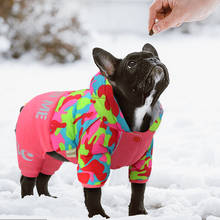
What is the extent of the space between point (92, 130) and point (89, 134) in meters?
0.02

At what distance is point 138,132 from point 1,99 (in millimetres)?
3027

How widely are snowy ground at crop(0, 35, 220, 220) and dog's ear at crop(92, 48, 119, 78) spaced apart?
0.53 metres

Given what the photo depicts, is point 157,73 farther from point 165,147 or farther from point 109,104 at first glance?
point 165,147

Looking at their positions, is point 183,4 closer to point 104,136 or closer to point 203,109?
point 104,136

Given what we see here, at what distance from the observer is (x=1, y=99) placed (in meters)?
4.30

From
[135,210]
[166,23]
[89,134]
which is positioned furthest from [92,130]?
[166,23]

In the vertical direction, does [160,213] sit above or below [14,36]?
below

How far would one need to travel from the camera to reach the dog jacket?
152 cm

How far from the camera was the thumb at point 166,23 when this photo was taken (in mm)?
1646

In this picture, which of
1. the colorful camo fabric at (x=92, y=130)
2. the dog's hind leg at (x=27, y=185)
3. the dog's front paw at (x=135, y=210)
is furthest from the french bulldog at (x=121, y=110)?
the dog's hind leg at (x=27, y=185)

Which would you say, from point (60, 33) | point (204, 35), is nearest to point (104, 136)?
point (60, 33)

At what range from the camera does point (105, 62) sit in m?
1.52

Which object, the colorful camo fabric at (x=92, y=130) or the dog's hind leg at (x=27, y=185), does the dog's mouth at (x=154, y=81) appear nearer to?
the colorful camo fabric at (x=92, y=130)

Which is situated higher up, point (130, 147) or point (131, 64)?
point (131, 64)
